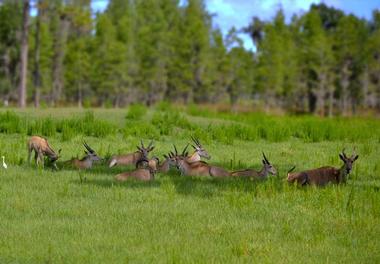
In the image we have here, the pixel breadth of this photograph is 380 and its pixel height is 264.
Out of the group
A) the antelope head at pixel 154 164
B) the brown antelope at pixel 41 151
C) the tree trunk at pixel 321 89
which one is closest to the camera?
the antelope head at pixel 154 164

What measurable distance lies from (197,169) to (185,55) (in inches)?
1852

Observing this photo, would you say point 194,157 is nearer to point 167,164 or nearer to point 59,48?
point 167,164

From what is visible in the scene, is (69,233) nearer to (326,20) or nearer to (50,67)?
(50,67)

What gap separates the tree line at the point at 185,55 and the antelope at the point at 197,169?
135 feet

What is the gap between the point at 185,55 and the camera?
57688 mm

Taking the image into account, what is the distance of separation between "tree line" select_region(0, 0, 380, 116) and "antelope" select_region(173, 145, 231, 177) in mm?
41003

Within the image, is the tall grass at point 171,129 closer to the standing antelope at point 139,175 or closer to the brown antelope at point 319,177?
the standing antelope at point 139,175

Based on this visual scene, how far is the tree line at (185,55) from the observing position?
181 ft

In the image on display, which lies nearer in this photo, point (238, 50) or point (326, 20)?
point (238, 50)

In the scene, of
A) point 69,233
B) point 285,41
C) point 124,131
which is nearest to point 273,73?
point 285,41

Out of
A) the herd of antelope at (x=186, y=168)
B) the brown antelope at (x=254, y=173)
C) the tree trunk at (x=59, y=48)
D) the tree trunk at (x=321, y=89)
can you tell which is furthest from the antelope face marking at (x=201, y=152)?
the tree trunk at (x=59, y=48)

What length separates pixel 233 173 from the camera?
436 inches

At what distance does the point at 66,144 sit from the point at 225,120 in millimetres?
9061

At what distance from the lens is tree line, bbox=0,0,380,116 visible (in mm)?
55312
